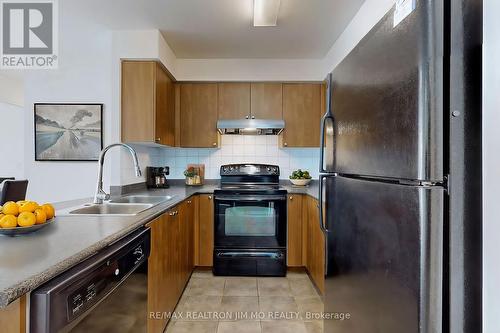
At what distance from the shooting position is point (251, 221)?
291 centimetres

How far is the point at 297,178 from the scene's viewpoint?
3.32 m

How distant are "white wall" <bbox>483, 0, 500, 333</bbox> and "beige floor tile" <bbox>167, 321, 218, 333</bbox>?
5.86 ft

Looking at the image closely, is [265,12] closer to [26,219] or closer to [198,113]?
[198,113]

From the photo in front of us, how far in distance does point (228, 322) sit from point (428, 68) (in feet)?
6.80

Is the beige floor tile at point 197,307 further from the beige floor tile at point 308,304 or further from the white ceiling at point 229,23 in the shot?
the white ceiling at point 229,23

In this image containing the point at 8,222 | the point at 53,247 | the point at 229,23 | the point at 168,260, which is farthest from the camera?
the point at 229,23

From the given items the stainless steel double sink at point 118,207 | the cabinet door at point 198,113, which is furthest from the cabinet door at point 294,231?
the stainless steel double sink at point 118,207

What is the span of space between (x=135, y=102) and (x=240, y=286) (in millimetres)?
1996

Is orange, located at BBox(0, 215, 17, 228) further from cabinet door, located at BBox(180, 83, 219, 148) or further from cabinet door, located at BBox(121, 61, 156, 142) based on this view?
cabinet door, located at BBox(180, 83, 219, 148)

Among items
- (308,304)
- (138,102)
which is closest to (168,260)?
(308,304)

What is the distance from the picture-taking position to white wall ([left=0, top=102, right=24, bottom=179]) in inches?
171

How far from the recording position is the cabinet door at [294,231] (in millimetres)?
2973

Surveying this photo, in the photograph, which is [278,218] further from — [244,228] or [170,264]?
[170,264]

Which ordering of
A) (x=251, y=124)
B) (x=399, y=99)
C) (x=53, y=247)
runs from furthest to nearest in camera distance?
(x=251, y=124) < (x=53, y=247) < (x=399, y=99)
